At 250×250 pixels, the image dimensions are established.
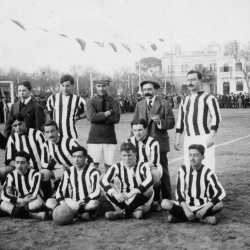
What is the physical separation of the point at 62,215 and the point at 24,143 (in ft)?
5.39

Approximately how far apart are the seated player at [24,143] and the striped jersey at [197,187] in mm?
2219

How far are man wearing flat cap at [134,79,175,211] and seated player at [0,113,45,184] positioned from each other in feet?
5.33

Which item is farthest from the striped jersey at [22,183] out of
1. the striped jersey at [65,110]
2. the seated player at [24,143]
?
the striped jersey at [65,110]

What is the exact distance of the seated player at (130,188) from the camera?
553 centimetres

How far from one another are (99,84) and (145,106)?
76cm

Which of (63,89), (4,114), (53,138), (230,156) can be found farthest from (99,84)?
(4,114)

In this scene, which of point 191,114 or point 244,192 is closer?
point 191,114

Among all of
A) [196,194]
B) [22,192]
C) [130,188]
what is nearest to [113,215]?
[130,188]

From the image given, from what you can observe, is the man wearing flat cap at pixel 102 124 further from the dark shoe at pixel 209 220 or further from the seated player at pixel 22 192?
the dark shoe at pixel 209 220

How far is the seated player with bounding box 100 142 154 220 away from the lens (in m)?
5.53

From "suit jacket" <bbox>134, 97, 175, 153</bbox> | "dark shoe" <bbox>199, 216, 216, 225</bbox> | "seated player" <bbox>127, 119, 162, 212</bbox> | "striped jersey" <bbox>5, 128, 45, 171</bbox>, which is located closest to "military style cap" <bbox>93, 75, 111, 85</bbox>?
"suit jacket" <bbox>134, 97, 175, 153</bbox>

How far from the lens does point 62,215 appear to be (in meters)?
5.23

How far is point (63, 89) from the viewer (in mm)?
6762

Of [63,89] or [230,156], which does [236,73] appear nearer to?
[230,156]
